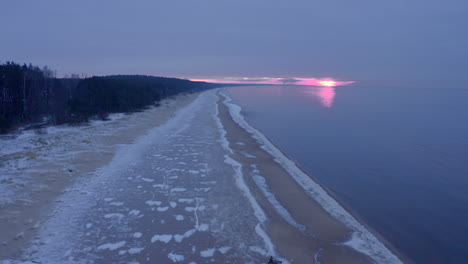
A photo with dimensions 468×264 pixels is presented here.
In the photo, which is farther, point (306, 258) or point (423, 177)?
point (423, 177)

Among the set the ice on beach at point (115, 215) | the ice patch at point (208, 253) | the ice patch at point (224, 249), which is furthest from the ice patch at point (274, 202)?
the ice on beach at point (115, 215)

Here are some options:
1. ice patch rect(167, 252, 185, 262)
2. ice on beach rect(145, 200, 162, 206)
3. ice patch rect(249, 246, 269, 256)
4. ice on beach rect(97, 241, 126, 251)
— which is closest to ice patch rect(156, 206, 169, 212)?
ice on beach rect(145, 200, 162, 206)

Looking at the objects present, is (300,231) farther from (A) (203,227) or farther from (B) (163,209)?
(B) (163,209)

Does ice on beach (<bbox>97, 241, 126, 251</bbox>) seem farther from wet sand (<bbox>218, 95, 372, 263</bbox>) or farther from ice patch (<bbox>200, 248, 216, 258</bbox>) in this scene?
wet sand (<bbox>218, 95, 372, 263</bbox>)

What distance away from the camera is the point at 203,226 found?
7.91 metres

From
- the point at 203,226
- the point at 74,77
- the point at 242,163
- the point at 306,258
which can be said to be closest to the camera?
the point at 306,258

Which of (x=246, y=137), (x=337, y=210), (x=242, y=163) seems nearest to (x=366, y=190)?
(x=337, y=210)

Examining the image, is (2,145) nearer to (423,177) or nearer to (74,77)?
(423,177)

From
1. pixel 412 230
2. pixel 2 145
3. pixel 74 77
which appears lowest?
pixel 412 230

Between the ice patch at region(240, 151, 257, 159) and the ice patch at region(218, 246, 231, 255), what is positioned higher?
the ice patch at region(240, 151, 257, 159)

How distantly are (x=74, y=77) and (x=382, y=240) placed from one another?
4735 cm

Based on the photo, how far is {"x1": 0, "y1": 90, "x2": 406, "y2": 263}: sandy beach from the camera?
22.0 feet

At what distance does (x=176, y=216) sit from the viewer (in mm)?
8422

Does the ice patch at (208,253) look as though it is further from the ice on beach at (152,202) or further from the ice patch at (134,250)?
the ice on beach at (152,202)
